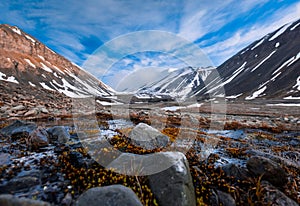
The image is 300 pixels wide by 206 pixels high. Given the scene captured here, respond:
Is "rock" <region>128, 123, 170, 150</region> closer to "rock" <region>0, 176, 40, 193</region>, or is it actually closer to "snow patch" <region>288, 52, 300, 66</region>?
"rock" <region>0, 176, 40, 193</region>

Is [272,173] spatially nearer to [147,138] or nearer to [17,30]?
[147,138]

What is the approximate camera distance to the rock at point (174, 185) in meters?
4.63

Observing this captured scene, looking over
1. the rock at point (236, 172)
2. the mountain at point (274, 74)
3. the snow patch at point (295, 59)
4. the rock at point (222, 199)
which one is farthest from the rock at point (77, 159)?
the snow patch at point (295, 59)

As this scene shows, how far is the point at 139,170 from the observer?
5688 millimetres

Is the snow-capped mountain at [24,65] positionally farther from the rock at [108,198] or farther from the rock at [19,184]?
the rock at [108,198]

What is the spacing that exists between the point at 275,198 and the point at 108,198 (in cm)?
528

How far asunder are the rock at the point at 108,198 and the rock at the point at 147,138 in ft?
13.4

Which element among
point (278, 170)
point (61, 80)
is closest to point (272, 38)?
point (61, 80)

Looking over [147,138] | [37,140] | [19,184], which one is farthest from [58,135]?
[147,138]

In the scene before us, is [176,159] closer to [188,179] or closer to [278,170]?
[188,179]

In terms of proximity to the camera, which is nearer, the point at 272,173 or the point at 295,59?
the point at 272,173

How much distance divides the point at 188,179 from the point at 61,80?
121 meters

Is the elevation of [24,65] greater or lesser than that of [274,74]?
greater

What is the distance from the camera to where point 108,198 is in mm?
4180
